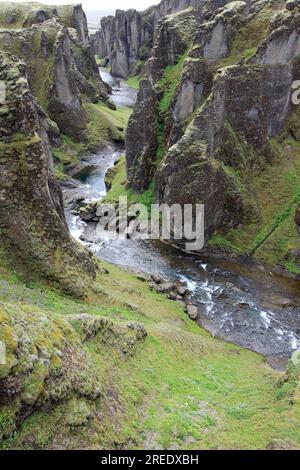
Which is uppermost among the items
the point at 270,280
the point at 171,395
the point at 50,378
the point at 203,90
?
the point at 203,90

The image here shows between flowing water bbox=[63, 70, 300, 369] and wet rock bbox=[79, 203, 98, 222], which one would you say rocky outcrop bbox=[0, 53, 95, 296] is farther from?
wet rock bbox=[79, 203, 98, 222]

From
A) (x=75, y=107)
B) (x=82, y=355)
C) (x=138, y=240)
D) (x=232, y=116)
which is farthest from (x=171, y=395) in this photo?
(x=75, y=107)

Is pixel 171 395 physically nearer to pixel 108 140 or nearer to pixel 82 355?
pixel 82 355

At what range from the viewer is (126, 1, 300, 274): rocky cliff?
59.6 m

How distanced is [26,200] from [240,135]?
40634 mm

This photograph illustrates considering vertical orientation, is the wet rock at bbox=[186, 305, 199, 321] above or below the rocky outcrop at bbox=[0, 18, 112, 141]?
below

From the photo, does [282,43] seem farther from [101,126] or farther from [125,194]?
[101,126]

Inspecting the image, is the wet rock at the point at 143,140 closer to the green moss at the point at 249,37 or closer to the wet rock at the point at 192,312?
the green moss at the point at 249,37

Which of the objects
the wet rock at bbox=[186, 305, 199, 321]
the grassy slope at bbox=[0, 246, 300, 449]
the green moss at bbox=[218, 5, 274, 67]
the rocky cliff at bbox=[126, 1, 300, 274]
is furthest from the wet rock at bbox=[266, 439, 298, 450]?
the green moss at bbox=[218, 5, 274, 67]

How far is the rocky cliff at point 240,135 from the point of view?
59.6m

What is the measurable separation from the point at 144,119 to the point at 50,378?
204 ft

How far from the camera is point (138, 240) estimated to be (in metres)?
63.1

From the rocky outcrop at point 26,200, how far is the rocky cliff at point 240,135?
95.6 feet

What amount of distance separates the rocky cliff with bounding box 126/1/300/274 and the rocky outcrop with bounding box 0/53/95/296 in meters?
29.1
